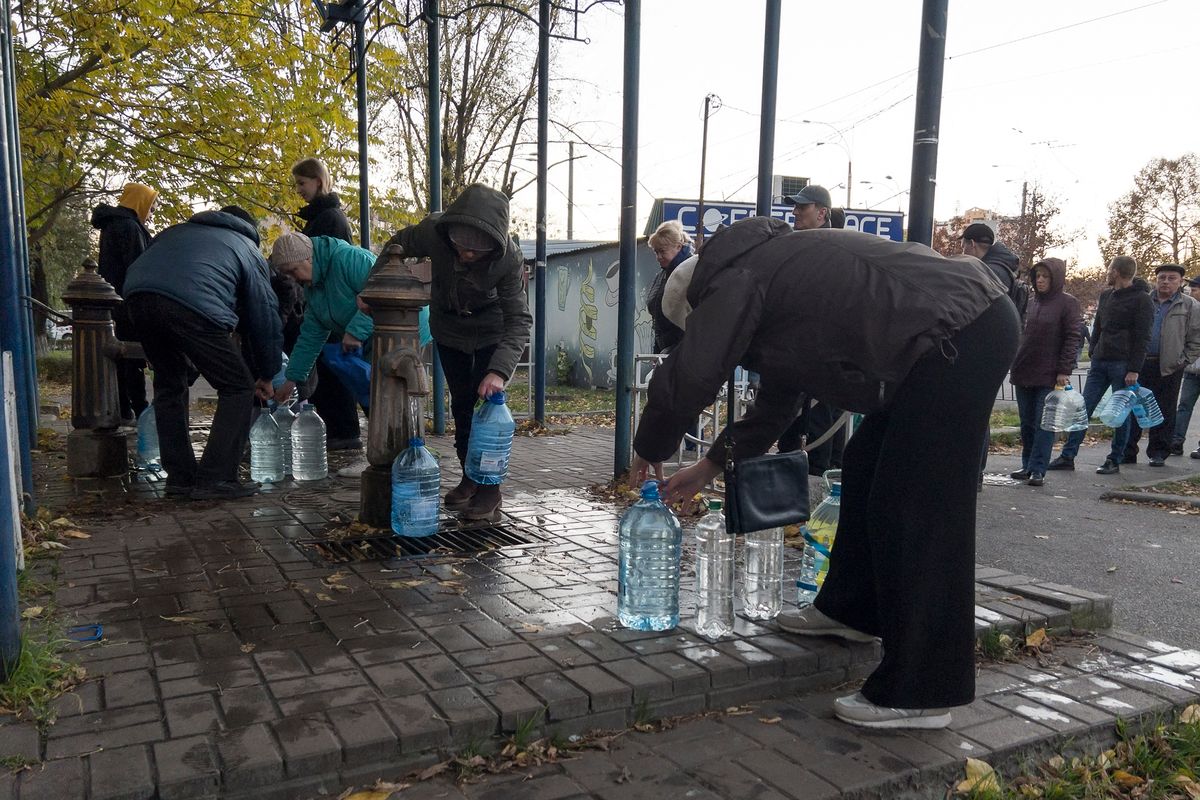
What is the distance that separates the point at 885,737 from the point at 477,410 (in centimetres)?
300

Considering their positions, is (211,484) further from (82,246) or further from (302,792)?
(82,246)

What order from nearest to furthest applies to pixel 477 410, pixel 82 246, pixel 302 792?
pixel 302 792
pixel 477 410
pixel 82 246

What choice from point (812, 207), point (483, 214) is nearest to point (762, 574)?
point (483, 214)

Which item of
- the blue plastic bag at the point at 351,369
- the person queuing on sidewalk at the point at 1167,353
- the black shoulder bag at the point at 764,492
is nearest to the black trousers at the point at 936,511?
the black shoulder bag at the point at 764,492

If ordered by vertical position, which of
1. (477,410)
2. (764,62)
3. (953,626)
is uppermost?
(764,62)

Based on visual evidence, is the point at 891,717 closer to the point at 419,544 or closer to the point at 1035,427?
the point at 419,544

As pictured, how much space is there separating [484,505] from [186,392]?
7.46 feet

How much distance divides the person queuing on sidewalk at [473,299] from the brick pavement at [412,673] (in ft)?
3.30

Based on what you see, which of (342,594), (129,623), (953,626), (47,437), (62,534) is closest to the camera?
(953,626)

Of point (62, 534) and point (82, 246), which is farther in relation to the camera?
point (82, 246)

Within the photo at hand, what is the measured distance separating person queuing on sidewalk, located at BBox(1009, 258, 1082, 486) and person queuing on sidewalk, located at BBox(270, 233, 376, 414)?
5.72 m

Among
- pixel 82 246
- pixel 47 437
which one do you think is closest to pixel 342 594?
pixel 47 437

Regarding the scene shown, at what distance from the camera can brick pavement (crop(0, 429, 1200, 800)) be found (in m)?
2.48

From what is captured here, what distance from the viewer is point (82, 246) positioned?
33.5 meters
